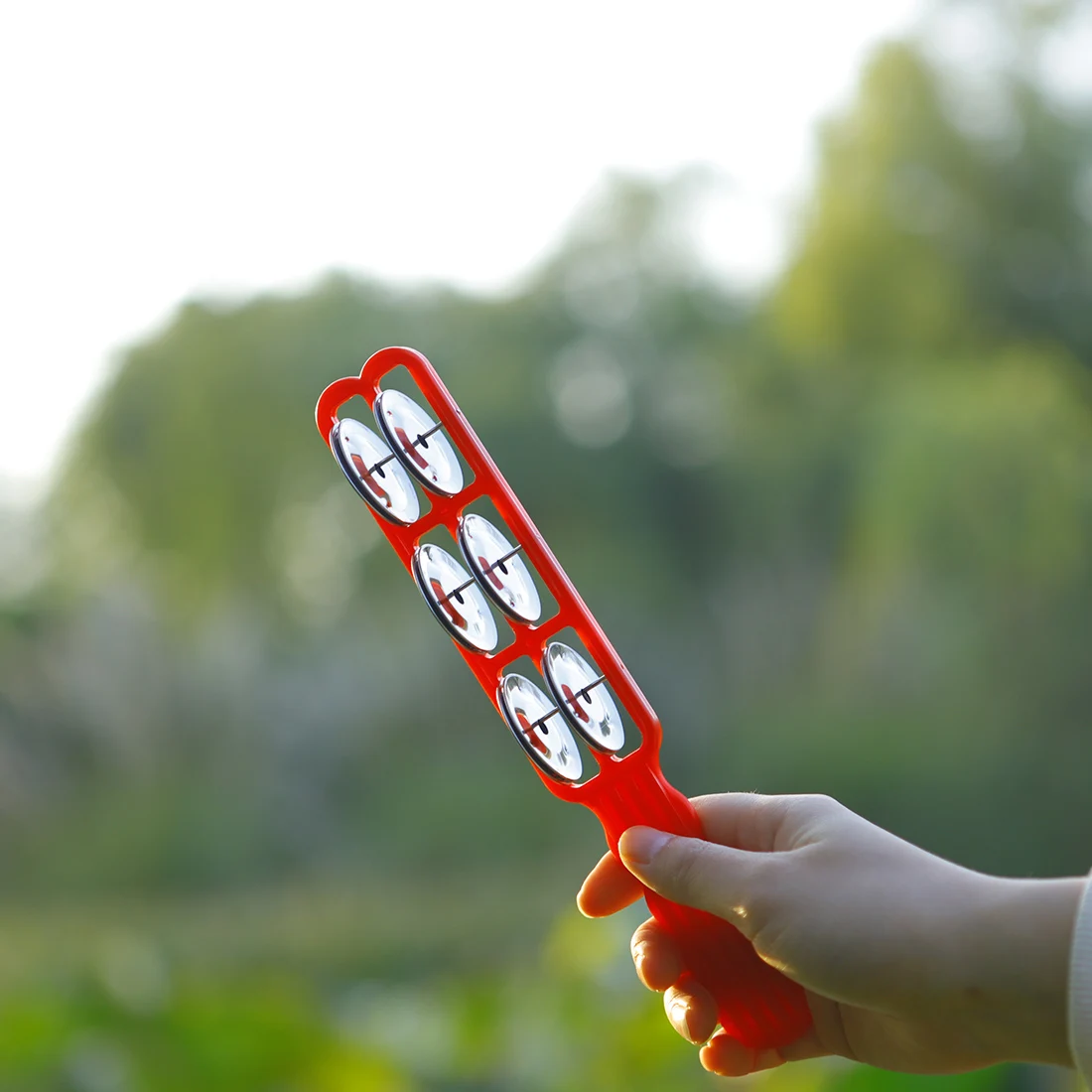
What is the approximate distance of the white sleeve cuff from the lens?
53 centimetres

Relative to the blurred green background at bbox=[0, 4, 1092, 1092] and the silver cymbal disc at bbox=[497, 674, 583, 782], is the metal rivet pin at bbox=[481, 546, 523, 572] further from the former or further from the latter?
the blurred green background at bbox=[0, 4, 1092, 1092]

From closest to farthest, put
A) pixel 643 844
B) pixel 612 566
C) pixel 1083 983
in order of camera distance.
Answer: pixel 1083 983
pixel 643 844
pixel 612 566

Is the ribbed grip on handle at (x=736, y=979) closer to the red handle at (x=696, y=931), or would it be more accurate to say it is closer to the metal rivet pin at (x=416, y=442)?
the red handle at (x=696, y=931)

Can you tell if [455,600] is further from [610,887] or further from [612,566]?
[612,566]

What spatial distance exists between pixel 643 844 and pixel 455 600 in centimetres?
15

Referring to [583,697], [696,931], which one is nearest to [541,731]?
[583,697]

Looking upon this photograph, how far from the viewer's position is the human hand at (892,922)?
55cm

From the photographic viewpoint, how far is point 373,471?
66cm

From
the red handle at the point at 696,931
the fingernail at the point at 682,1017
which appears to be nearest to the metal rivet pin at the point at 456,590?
the red handle at the point at 696,931

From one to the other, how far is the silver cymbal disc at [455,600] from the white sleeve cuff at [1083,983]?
0.29 metres

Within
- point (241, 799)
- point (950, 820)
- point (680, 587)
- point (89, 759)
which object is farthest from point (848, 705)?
point (89, 759)

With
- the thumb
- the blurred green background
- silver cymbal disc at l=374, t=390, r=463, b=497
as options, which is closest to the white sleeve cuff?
the thumb

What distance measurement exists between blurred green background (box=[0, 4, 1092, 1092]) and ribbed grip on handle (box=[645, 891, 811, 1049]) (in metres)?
3.62

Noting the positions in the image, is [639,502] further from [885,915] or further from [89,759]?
[885,915]
